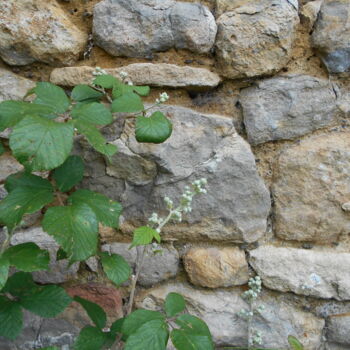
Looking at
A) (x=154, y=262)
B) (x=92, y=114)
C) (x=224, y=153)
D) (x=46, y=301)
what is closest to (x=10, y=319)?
(x=46, y=301)

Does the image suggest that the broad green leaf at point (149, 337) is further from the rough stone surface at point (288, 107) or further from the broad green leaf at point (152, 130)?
the rough stone surface at point (288, 107)

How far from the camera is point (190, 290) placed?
49.8 inches

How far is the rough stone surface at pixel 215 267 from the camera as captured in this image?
1.24 metres

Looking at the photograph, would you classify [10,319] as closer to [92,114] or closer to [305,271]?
[92,114]

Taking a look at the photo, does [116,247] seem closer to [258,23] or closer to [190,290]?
[190,290]

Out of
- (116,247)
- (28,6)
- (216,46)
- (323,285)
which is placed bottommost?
(323,285)

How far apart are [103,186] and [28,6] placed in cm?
56

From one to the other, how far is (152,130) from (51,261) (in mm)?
517

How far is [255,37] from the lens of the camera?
1226 millimetres

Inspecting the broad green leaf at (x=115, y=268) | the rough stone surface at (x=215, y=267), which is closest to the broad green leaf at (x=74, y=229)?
the broad green leaf at (x=115, y=268)

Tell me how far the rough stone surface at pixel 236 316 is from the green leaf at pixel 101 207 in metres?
0.38

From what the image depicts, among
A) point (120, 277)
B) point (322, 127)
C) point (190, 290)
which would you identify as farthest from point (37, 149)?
point (322, 127)

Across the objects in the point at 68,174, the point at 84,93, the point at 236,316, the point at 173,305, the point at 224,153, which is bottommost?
the point at 236,316

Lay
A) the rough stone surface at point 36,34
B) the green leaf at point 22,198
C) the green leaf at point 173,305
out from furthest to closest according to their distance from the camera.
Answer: the rough stone surface at point 36,34 < the green leaf at point 173,305 < the green leaf at point 22,198
